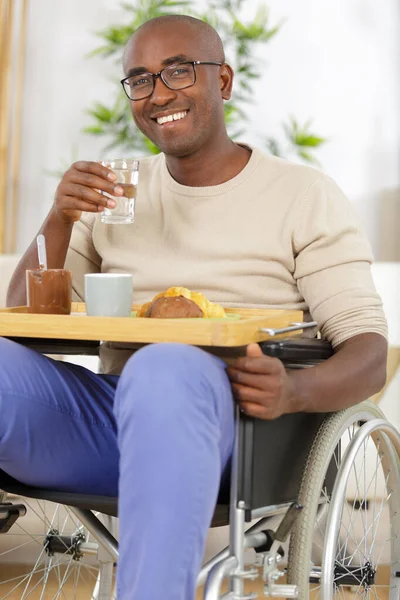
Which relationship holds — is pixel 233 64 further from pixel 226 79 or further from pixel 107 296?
pixel 107 296

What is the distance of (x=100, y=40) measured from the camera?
4816 mm

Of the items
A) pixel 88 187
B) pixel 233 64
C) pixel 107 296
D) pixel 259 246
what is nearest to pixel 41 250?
pixel 88 187

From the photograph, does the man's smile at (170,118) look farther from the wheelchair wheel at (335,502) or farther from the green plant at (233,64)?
the green plant at (233,64)

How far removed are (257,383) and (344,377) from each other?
0.20 m

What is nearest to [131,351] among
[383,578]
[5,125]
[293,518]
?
[293,518]

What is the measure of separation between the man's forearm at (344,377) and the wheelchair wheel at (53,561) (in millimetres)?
543

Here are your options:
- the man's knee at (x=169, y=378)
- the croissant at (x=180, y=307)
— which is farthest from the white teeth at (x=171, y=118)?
the man's knee at (x=169, y=378)

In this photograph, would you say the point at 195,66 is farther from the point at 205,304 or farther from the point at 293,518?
the point at 293,518

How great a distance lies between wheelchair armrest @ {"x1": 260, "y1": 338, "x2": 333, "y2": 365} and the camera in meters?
1.30

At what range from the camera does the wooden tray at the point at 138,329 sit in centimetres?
120

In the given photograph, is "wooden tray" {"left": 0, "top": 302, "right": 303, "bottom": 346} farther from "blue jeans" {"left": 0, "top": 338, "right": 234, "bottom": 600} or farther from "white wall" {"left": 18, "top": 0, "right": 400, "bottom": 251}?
"white wall" {"left": 18, "top": 0, "right": 400, "bottom": 251}

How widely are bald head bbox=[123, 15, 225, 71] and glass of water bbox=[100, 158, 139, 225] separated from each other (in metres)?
0.25

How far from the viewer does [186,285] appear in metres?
1.67

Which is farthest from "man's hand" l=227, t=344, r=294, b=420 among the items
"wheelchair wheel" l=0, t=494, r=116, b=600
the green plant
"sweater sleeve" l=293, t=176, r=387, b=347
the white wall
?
the white wall
